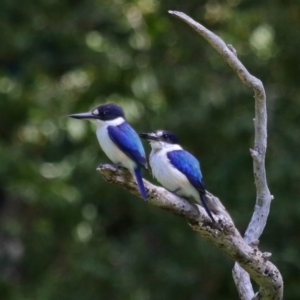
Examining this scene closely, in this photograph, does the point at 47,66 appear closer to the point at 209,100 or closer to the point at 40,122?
the point at 40,122

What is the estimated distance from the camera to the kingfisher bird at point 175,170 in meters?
5.62

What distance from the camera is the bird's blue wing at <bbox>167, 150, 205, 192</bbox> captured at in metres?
5.68

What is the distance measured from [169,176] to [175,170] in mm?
51

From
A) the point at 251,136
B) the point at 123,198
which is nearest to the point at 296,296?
the point at 251,136

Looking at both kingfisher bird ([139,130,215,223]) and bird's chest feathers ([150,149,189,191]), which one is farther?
bird's chest feathers ([150,149,189,191])

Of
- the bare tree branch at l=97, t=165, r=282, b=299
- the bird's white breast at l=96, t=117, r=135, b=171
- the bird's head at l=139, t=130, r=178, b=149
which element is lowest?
the bird's head at l=139, t=130, r=178, b=149

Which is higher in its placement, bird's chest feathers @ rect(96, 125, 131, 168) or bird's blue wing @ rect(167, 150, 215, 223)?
bird's chest feathers @ rect(96, 125, 131, 168)

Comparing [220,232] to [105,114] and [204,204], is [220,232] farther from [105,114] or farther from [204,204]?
[105,114]

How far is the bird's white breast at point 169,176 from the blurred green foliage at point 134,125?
16.5 ft

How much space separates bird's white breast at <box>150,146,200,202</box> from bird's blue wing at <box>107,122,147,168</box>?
0.27m

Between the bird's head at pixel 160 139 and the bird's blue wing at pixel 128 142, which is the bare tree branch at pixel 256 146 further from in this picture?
the bird's head at pixel 160 139

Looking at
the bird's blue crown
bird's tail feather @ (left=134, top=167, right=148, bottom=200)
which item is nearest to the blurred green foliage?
the bird's blue crown

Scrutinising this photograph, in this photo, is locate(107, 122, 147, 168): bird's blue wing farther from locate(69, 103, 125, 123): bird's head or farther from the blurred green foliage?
the blurred green foliage

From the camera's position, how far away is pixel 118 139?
5.59m
